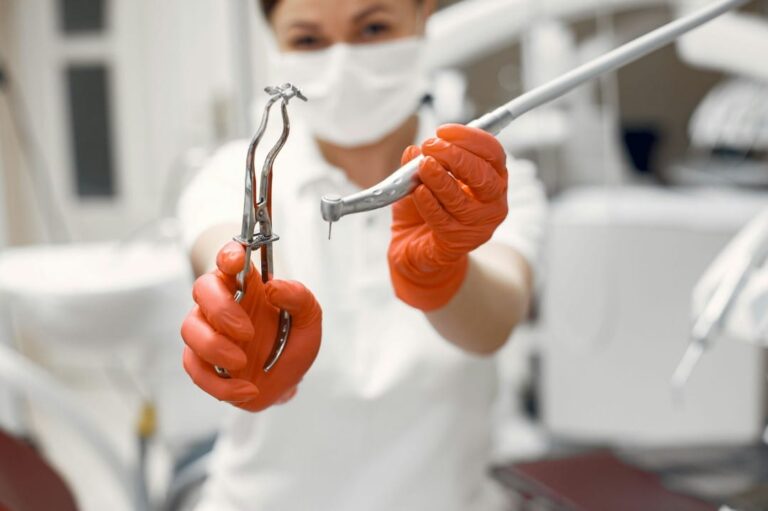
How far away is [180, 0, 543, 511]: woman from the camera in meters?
0.36

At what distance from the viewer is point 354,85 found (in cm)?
50

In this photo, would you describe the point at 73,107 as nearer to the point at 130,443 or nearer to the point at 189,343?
the point at 130,443

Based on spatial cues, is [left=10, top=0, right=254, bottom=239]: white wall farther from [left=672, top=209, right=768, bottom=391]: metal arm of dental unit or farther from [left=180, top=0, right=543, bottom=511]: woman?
[left=672, top=209, right=768, bottom=391]: metal arm of dental unit

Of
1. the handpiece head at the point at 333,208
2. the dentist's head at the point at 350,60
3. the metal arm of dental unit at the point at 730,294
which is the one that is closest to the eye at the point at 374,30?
the dentist's head at the point at 350,60

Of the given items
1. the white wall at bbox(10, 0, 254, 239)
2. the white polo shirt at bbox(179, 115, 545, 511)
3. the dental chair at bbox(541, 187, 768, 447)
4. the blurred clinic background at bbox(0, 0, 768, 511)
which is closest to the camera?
the white polo shirt at bbox(179, 115, 545, 511)

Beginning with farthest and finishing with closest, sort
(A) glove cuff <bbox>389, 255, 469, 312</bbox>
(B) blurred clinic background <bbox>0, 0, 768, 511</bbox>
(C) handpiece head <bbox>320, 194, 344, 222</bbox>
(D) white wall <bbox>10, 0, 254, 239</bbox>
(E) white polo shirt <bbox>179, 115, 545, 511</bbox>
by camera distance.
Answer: (D) white wall <bbox>10, 0, 254, 239</bbox> → (B) blurred clinic background <bbox>0, 0, 768, 511</bbox> → (E) white polo shirt <bbox>179, 115, 545, 511</bbox> → (A) glove cuff <bbox>389, 255, 469, 312</bbox> → (C) handpiece head <bbox>320, 194, 344, 222</bbox>

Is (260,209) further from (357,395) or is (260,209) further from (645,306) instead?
(645,306)

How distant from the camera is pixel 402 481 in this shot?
589 millimetres

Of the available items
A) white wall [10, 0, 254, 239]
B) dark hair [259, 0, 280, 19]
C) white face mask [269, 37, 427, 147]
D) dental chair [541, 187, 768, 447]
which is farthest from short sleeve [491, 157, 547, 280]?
dental chair [541, 187, 768, 447]

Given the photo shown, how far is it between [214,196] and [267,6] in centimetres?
14

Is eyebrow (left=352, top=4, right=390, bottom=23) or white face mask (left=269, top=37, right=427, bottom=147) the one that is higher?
eyebrow (left=352, top=4, right=390, bottom=23)

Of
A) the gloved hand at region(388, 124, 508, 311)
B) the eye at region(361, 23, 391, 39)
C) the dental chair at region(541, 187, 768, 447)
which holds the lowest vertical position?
the dental chair at region(541, 187, 768, 447)

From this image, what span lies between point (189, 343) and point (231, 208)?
0.13 metres

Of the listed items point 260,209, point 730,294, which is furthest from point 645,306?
point 260,209
